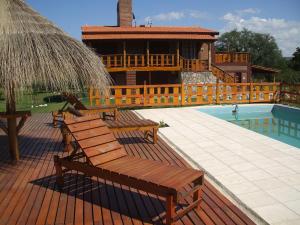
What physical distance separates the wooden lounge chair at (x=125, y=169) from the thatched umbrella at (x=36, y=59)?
882 mm

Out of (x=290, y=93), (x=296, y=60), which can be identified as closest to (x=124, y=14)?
(x=290, y=93)

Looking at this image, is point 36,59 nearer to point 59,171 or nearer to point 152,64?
point 59,171

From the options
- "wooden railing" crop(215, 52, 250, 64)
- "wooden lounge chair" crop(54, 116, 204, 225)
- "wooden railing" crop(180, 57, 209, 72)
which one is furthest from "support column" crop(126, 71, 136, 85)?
"wooden lounge chair" crop(54, 116, 204, 225)

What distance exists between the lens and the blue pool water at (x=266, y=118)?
10.6 m

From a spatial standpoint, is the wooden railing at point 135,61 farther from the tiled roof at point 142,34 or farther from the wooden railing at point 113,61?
the tiled roof at point 142,34

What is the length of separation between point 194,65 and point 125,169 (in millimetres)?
17370

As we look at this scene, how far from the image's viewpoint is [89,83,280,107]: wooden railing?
42.3 feet

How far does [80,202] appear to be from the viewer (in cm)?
414

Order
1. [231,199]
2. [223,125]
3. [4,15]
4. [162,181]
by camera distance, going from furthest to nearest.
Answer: [223,125] → [4,15] → [231,199] → [162,181]

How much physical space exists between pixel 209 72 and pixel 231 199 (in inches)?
666

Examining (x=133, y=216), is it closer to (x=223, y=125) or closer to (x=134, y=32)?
(x=223, y=125)

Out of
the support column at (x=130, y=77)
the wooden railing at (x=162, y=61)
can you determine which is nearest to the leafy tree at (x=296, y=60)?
the wooden railing at (x=162, y=61)

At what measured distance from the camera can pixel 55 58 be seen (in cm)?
508

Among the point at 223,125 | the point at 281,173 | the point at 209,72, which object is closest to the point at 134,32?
the point at 209,72
